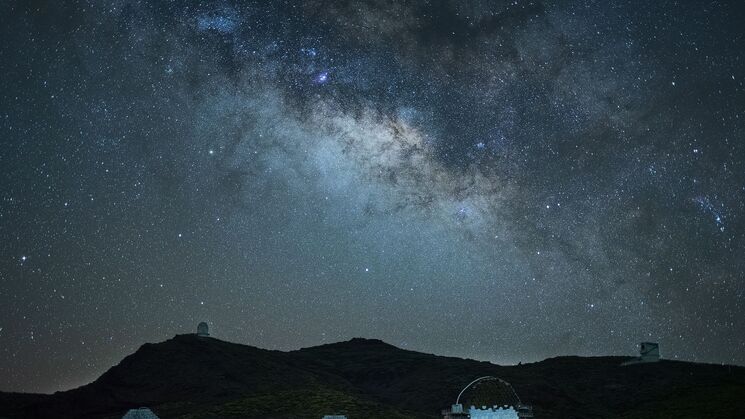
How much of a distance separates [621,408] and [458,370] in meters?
26.9

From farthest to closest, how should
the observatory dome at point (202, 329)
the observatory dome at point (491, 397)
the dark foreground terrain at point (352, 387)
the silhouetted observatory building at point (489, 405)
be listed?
1. the observatory dome at point (202, 329)
2. the dark foreground terrain at point (352, 387)
3. the observatory dome at point (491, 397)
4. the silhouetted observatory building at point (489, 405)

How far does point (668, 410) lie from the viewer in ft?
225

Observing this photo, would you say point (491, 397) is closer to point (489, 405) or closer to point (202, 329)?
point (489, 405)

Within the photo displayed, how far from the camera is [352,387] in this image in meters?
98.1

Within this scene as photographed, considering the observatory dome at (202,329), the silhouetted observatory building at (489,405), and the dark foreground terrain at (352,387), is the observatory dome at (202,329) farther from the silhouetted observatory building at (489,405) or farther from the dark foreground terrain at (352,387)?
the silhouetted observatory building at (489,405)

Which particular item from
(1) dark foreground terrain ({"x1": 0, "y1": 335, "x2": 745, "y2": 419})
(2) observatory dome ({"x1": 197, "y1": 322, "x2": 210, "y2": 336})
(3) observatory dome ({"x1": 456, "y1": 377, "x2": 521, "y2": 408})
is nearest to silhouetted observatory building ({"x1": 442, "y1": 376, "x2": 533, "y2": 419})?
(3) observatory dome ({"x1": 456, "y1": 377, "x2": 521, "y2": 408})

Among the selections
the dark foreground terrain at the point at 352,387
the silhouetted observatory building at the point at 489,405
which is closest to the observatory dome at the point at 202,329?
the dark foreground terrain at the point at 352,387

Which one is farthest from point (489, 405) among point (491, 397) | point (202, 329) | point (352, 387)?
point (202, 329)

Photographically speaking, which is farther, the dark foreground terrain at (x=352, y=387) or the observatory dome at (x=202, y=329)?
A: the observatory dome at (x=202, y=329)

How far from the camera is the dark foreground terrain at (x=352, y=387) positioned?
72625mm

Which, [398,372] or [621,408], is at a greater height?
[398,372]

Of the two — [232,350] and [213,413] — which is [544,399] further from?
[232,350]

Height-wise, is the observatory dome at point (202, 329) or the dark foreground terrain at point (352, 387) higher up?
the observatory dome at point (202, 329)

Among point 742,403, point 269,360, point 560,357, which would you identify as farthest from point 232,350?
point 742,403
